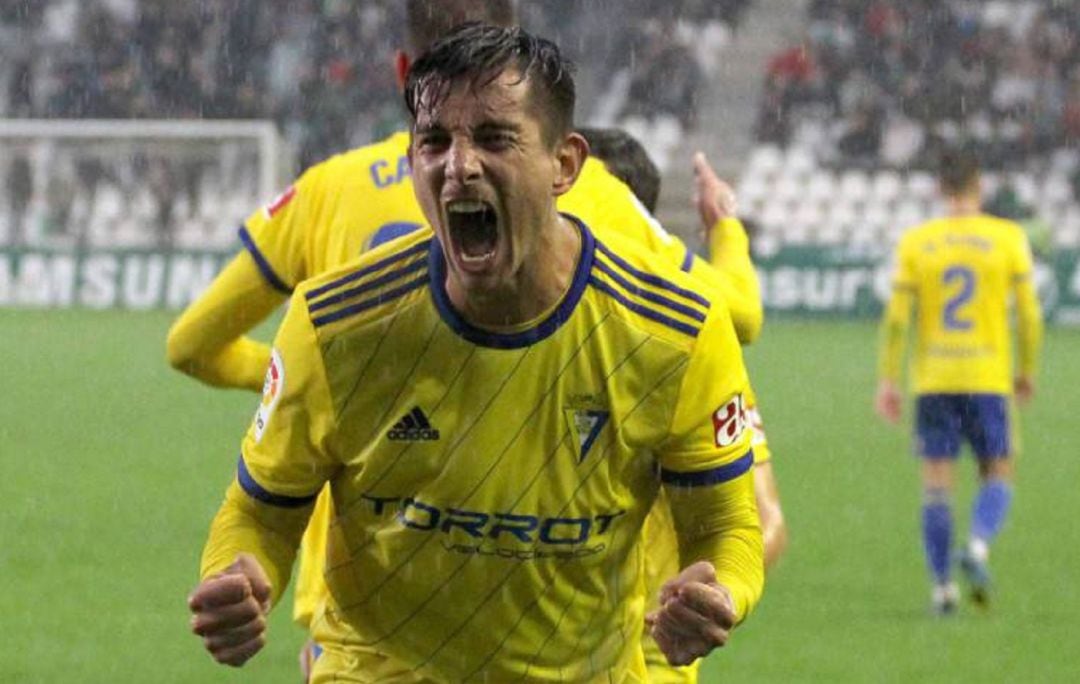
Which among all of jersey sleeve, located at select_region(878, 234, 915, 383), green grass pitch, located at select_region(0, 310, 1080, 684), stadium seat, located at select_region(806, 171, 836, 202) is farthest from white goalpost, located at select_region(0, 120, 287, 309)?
jersey sleeve, located at select_region(878, 234, 915, 383)

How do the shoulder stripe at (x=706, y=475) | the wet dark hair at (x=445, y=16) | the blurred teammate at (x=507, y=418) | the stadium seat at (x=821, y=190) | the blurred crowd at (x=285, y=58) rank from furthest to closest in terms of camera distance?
1. the blurred crowd at (x=285, y=58)
2. the stadium seat at (x=821, y=190)
3. the wet dark hair at (x=445, y=16)
4. the shoulder stripe at (x=706, y=475)
5. the blurred teammate at (x=507, y=418)

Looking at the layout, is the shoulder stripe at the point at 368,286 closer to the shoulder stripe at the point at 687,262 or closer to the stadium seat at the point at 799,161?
the shoulder stripe at the point at 687,262

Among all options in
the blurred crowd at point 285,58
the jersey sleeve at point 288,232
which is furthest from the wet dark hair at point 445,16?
the blurred crowd at point 285,58

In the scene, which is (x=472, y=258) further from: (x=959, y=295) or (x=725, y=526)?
(x=959, y=295)

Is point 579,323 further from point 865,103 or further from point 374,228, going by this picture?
point 865,103

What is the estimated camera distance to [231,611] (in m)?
3.35

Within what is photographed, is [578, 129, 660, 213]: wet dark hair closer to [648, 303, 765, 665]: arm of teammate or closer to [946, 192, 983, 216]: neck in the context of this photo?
[648, 303, 765, 665]: arm of teammate

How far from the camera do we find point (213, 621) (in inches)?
132

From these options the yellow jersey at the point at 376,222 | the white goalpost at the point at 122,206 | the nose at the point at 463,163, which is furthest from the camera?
the white goalpost at the point at 122,206

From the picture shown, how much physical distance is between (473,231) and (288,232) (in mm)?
1704

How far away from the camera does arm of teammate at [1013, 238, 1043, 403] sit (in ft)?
35.0

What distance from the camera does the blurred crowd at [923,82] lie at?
A: 31438 millimetres

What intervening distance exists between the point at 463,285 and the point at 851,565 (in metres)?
8.13

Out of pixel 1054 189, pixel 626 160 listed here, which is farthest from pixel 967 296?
pixel 1054 189
